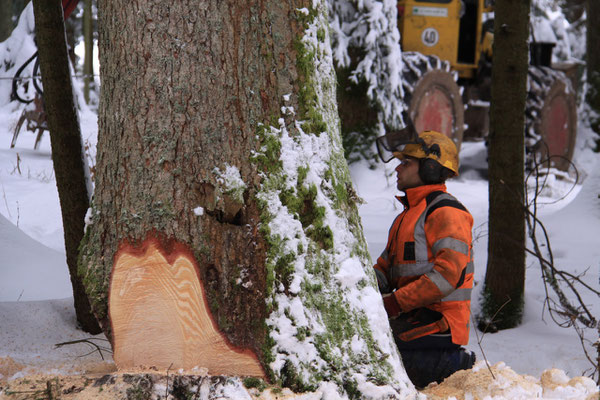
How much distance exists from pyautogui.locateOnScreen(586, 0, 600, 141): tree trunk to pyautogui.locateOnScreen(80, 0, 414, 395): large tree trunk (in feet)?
14.2

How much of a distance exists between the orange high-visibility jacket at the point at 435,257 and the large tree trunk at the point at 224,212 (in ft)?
2.01

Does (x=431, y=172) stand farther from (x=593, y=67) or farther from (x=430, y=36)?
(x=430, y=36)

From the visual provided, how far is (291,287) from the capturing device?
6.75 feet

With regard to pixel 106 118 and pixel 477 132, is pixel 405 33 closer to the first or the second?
pixel 477 132

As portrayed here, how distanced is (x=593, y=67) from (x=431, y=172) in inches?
181

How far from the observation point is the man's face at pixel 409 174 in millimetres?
3000

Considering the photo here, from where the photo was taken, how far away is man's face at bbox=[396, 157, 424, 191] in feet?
9.84

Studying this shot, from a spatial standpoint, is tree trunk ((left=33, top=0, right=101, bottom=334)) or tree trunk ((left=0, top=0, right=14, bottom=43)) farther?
tree trunk ((left=0, top=0, right=14, bottom=43))

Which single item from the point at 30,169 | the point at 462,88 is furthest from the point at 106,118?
the point at 462,88

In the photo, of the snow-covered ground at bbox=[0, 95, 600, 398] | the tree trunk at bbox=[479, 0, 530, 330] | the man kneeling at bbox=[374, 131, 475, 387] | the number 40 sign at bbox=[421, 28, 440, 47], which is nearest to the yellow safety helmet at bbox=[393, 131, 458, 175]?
the man kneeling at bbox=[374, 131, 475, 387]

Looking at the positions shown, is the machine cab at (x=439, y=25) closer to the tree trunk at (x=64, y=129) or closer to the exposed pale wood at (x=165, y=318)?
the tree trunk at (x=64, y=129)

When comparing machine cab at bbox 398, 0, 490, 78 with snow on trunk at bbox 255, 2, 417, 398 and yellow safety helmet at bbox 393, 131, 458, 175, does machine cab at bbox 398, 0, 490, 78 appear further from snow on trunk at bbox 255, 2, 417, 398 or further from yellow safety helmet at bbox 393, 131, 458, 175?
snow on trunk at bbox 255, 2, 417, 398

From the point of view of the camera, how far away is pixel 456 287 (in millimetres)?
2750

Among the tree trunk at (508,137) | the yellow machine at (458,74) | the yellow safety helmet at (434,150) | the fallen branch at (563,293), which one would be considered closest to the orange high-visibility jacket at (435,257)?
the yellow safety helmet at (434,150)
